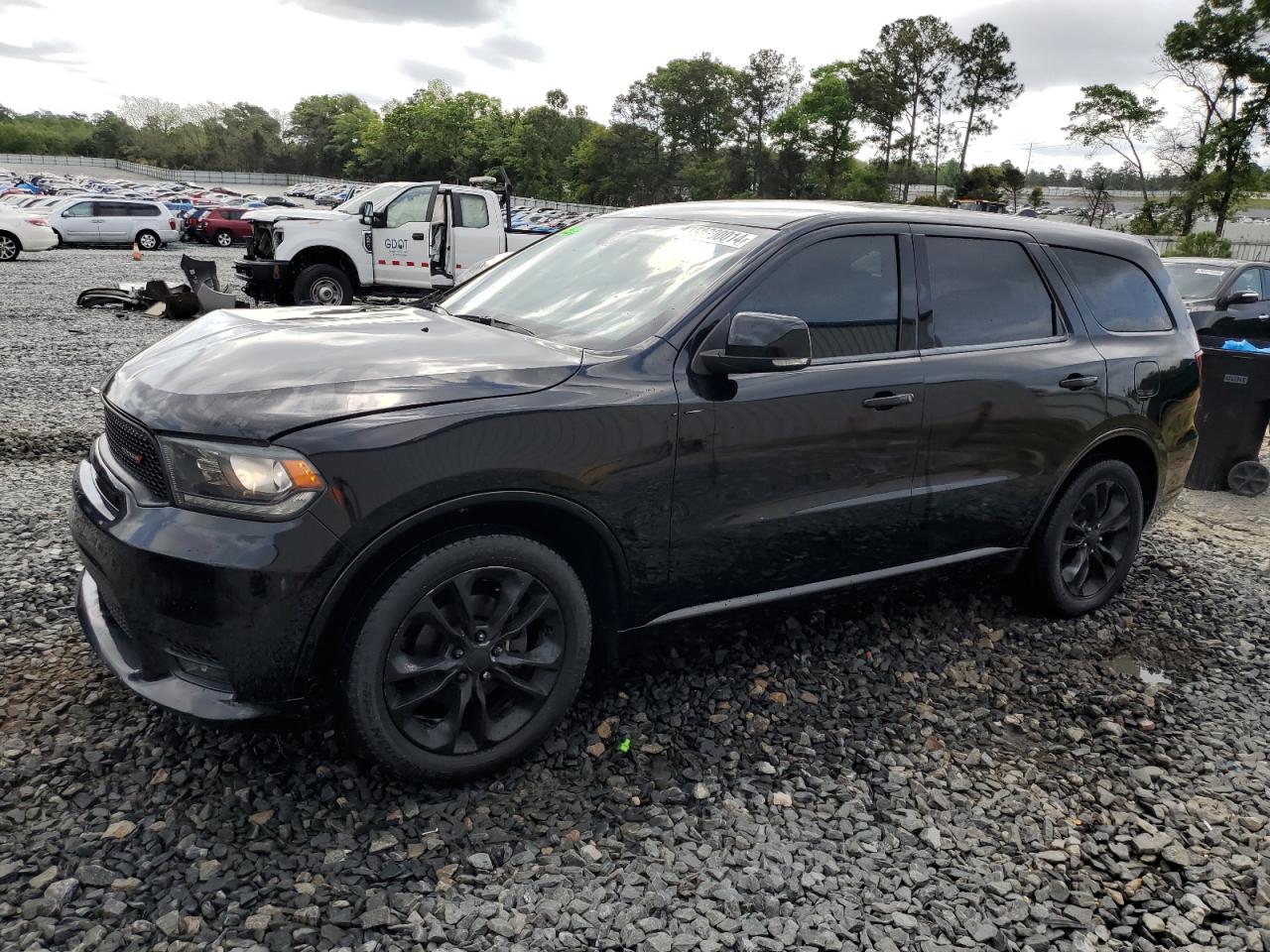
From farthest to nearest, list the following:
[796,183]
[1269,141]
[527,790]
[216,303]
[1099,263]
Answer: [796,183], [1269,141], [216,303], [1099,263], [527,790]

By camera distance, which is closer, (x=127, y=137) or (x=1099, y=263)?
(x=1099, y=263)

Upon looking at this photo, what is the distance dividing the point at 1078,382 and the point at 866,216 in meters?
1.23

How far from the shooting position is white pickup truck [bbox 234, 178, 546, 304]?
13312 mm

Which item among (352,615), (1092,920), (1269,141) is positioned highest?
(1269,141)

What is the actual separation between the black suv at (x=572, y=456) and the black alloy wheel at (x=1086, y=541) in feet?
0.09

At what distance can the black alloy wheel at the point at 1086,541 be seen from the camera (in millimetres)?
4109

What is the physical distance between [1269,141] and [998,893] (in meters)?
37.1

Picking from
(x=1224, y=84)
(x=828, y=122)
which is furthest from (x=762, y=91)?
(x=1224, y=84)

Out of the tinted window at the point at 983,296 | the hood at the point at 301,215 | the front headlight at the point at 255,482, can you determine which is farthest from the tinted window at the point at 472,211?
the front headlight at the point at 255,482

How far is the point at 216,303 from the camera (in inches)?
464

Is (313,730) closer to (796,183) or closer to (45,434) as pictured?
(45,434)

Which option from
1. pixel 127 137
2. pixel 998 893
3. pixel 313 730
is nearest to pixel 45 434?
pixel 313 730

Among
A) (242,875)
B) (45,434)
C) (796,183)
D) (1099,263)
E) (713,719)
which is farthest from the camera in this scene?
(796,183)

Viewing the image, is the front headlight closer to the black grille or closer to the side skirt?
the black grille
